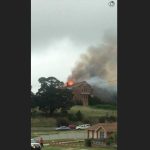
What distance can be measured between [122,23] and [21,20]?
1.05 metres

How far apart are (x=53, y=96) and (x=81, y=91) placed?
0.30 m

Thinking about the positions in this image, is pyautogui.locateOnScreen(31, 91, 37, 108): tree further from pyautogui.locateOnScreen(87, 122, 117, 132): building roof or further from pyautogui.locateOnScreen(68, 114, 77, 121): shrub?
pyautogui.locateOnScreen(87, 122, 117, 132): building roof

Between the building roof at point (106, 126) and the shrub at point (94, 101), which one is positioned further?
the shrub at point (94, 101)

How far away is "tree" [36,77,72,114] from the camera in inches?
314

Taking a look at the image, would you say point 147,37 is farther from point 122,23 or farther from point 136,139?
point 136,139

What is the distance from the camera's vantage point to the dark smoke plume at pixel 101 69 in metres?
Result: 7.90

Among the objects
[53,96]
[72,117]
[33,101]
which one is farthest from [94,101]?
[33,101]

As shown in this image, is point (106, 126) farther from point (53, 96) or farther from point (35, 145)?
point (35, 145)

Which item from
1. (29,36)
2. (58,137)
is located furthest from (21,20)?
(58,137)

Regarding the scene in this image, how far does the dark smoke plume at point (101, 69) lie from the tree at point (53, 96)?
0.16 metres

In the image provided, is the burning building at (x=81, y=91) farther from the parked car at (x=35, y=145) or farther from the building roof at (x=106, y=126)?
the parked car at (x=35, y=145)

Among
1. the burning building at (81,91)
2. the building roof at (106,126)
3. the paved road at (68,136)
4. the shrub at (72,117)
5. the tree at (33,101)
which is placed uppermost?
the burning building at (81,91)

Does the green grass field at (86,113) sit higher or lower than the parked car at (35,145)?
higher

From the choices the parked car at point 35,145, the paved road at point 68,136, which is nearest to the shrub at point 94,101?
the paved road at point 68,136
